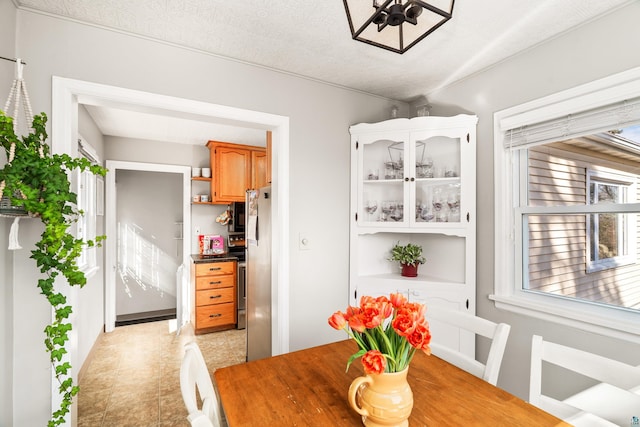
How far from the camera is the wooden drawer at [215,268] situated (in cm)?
388

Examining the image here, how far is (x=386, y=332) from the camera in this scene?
992mm

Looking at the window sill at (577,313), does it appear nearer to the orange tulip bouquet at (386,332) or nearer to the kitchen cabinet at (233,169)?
the orange tulip bouquet at (386,332)

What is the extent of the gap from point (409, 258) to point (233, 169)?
109 inches

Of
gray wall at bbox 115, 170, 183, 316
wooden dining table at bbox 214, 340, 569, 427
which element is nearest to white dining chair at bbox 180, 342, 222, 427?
wooden dining table at bbox 214, 340, 569, 427

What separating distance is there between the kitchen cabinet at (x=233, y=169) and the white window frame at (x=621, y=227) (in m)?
3.39

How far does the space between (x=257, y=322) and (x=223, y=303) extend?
4.77ft

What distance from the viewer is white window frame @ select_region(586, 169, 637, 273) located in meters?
1.67

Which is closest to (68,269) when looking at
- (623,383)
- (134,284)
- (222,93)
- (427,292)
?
(222,93)

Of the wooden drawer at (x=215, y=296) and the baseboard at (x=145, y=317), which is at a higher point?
the wooden drawer at (x=215, y=296)

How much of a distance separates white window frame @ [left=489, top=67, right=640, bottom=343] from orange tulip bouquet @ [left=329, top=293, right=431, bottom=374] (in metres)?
1.40

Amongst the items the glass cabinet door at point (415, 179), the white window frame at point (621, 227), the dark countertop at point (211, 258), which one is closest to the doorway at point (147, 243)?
the dark countertop at point (211, 258)

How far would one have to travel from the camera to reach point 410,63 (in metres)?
2.20

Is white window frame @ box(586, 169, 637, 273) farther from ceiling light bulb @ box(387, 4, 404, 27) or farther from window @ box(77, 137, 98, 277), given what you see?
window @ box(77, 137, 98, 277)

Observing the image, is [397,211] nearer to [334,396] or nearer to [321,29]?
[321,29]
